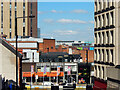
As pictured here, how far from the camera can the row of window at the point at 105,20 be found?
42469 millimetres

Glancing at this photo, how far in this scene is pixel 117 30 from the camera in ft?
134

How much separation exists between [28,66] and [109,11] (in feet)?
178

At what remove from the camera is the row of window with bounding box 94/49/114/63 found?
42.8 meters

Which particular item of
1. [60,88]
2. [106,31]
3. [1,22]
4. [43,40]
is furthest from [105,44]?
[1,22]

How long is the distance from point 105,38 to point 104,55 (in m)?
2.49

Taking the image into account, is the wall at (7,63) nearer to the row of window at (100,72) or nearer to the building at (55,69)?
the row of window at (100,72)

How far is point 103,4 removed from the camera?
46.1 meters

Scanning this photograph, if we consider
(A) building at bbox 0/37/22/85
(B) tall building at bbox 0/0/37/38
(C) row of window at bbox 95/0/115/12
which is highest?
(B) tall building at bbox 0/0/37/38

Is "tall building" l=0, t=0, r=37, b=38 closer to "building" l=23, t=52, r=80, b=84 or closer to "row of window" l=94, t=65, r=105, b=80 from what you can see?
"building" l=23, t=52, r=80, b=84

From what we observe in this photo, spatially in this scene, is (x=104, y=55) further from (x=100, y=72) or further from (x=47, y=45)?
(x=47, y=45)

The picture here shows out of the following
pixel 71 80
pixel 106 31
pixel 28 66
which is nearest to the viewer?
pixel 106 31

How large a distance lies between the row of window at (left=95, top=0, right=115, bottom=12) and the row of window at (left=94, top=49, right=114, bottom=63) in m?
6.28

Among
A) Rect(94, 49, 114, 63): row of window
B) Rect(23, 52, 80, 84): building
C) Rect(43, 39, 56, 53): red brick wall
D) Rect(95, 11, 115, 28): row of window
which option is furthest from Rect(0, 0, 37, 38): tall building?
Rect(95, 11, 115, 28): row of window

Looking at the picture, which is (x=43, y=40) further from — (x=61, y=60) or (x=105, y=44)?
(x=105, y=44)
